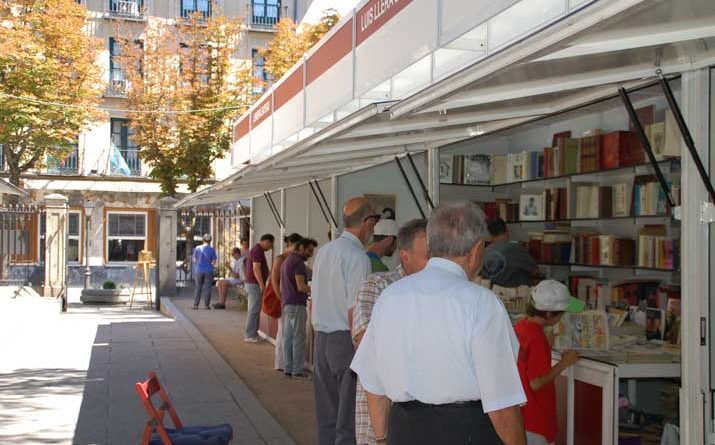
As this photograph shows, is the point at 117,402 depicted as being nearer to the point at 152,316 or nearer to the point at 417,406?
the point at 417,406

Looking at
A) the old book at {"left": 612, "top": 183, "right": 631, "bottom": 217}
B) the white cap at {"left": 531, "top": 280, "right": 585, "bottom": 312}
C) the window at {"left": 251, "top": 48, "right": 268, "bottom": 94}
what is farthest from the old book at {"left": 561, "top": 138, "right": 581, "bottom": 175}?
the window at {"left": 251, "top": 48, "right": 268, "bottom": 94}

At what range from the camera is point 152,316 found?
62.3ft

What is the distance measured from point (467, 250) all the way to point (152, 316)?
16.7 metres

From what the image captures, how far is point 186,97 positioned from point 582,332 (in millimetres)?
26409

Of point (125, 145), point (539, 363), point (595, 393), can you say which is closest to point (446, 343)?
point (539, 363)

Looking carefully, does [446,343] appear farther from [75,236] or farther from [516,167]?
[75,236]

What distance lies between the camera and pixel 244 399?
8844mm

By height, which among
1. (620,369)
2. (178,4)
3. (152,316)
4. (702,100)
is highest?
(178,4)

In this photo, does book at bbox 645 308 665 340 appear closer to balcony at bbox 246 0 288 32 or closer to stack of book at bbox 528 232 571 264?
stack of book at bbox 528 232 571 264

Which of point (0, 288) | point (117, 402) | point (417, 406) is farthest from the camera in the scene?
point (0, 288)

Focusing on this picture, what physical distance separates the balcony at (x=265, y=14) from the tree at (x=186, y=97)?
7.78 metres

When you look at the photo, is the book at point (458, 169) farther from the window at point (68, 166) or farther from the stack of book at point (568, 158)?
the window at point (68, 166)

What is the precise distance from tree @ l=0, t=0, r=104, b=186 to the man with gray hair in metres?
27.8

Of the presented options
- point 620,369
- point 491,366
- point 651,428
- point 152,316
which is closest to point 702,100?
point 620,369
